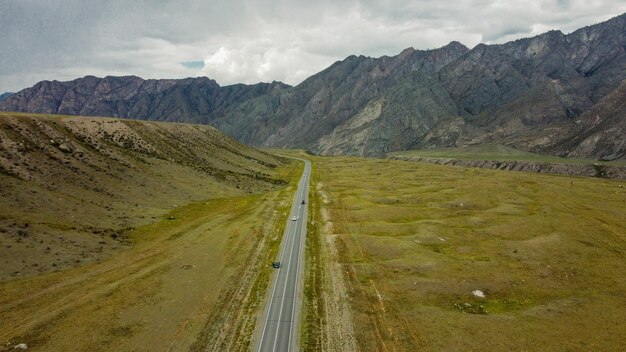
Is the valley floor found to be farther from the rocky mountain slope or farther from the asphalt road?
the rocky mountain slope

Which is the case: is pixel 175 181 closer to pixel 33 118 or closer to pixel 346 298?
pixel 33 118

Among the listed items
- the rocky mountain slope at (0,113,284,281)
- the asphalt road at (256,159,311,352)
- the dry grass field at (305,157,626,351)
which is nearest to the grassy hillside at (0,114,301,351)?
the rocky mountain slope at (0,113,284,281)

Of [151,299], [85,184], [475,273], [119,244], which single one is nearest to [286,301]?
[151,299]

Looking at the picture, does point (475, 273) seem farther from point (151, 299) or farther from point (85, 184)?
point (85, 184)

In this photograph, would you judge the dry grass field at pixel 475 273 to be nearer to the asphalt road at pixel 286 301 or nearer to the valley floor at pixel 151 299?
the asphalt road at pixel 286 301

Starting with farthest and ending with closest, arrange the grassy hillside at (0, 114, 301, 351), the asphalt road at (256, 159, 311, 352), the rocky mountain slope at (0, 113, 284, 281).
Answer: the rocky mountain slope at (0, 113, 284, 281) → the grassy hillside at (0, 114, 301, 351) → the asphalt road at (256, 159, 311, 352)

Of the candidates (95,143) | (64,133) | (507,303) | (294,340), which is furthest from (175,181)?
(507,303)
